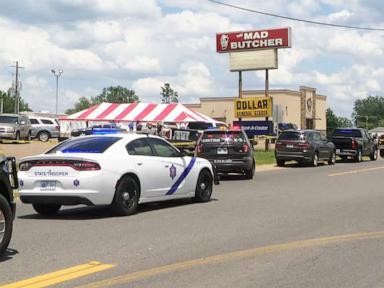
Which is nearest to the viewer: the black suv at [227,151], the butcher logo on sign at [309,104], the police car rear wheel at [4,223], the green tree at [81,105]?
the police car rear wheel at [4,223]

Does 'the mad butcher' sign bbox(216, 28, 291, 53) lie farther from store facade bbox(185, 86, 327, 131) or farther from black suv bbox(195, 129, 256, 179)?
store facade bbox(185, 86, 327, 131)

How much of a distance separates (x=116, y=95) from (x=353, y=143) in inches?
5082

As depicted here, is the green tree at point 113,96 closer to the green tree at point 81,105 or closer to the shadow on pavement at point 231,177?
the green tree at point 81,105

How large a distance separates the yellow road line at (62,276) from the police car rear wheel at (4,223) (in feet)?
3.15

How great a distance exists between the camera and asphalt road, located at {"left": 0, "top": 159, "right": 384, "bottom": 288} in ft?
21.4

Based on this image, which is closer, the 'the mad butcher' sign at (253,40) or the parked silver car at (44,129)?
the 'the mad butcher' sign at (253,40)

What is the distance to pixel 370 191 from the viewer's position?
16.3 metres

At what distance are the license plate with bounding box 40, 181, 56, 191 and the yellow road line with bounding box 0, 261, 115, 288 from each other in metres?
3.86

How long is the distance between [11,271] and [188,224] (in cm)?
398

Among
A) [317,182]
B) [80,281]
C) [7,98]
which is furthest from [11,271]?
[7,98]

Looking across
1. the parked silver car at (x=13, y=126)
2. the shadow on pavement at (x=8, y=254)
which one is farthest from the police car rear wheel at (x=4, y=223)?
the parked silver car at (x=13, y=126)

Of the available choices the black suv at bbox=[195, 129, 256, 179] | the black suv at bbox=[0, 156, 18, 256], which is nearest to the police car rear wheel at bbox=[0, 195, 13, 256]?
the black suv at bbox=[0, 156, 18, 256]

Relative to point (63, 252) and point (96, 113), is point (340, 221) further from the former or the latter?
point (96, 113)

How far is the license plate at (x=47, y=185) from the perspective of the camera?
10.8 metres
